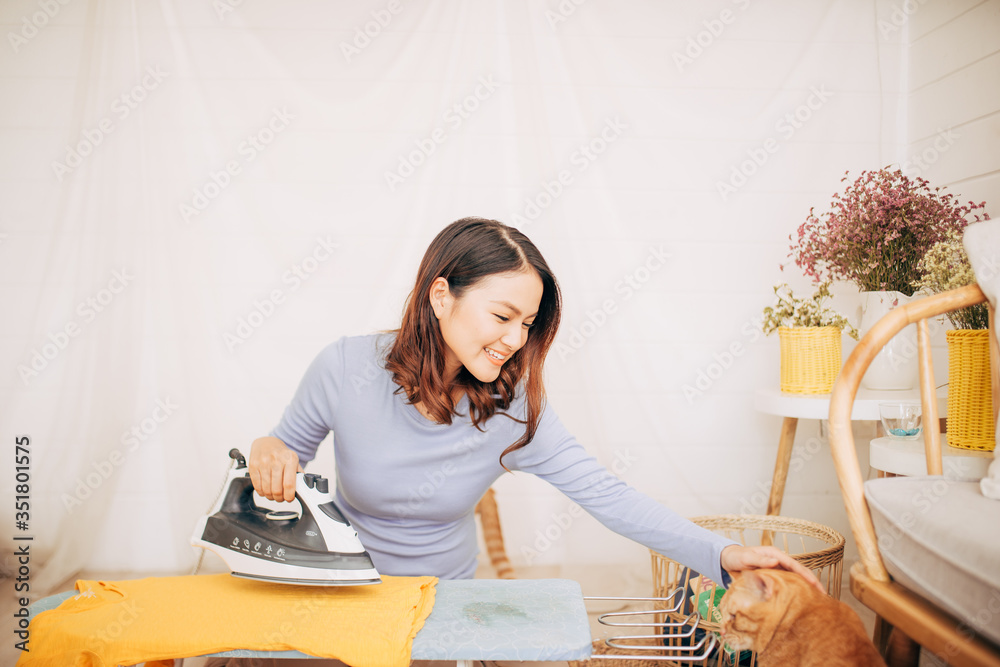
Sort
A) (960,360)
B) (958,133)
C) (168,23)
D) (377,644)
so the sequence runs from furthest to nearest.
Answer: (168,23) → (958,133) → (960,360) → (377,644)

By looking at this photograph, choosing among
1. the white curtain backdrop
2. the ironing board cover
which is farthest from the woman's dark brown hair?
the white curtain backdrop

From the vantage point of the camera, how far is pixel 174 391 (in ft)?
8.06

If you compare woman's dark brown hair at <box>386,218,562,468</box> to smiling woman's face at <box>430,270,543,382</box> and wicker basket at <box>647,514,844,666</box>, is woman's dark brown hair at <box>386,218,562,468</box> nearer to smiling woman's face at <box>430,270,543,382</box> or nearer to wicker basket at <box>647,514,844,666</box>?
smiling woman's face at <box>430,270,543,382</box>

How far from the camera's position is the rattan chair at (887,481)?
105 cm

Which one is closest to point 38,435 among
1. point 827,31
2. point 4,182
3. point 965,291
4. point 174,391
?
point 174,391

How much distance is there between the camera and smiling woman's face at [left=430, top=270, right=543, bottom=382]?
1384mm

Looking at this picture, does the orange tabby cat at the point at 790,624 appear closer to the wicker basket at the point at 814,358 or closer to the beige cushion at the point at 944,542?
the beige cushion at the point at 944,542

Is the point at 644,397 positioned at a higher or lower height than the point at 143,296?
lower

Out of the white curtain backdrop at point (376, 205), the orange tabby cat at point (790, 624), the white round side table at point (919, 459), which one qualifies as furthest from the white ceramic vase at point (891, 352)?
the orange tabby cat at point (790, 624)

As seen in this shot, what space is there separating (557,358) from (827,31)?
1601 mm

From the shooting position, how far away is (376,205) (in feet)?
8.21

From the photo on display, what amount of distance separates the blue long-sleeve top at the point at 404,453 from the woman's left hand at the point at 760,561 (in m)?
0.36

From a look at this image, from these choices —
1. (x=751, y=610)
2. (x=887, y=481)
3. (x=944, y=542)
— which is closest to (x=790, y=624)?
(x=751, y=610)

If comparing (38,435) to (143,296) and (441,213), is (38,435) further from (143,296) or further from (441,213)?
(441,213)
